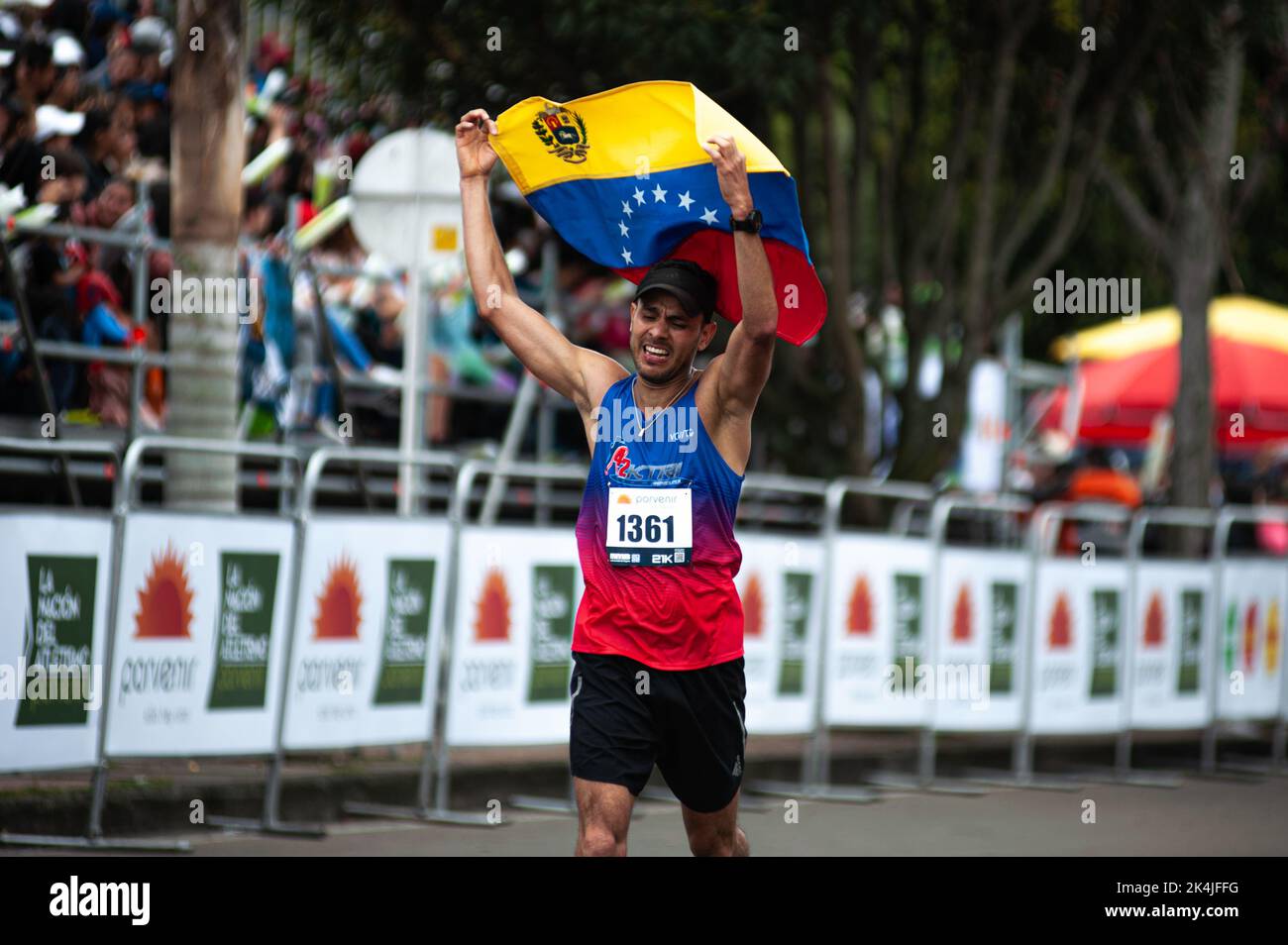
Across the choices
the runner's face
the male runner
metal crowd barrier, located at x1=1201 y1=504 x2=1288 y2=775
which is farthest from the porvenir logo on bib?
the runner's face

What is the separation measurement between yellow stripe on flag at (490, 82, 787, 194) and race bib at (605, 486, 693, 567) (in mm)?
1136

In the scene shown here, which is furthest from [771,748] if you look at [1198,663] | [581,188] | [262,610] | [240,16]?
[581,188]

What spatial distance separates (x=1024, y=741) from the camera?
14.1 metres

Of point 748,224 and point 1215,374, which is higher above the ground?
point 1215,374

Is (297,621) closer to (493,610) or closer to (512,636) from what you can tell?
(493,610)

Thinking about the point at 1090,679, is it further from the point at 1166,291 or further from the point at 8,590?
the point at 1166,291

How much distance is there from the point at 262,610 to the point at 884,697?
15.3ft

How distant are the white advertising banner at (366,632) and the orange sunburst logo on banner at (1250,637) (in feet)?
23.7

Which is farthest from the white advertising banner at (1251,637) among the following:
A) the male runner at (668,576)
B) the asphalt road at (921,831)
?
the male runner at (668,576)

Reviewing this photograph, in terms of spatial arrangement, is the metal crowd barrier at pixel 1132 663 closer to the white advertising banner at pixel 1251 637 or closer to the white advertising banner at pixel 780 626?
the white advertising banner at pixel 1251 637

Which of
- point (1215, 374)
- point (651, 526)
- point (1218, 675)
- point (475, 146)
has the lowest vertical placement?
point (1218, 675)

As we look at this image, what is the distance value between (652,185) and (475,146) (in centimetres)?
59

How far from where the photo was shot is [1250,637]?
51.2 ft

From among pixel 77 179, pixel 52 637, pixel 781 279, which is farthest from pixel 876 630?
pixel 781 279
